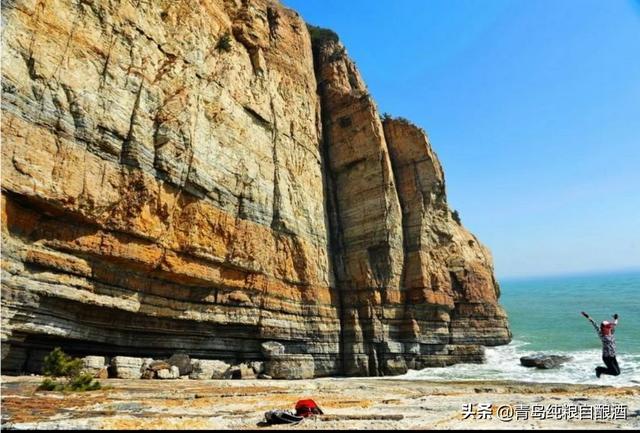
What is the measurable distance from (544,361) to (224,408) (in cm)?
2370

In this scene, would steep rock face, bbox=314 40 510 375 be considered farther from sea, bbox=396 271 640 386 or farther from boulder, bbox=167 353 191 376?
boulder, bbox=167 353 191 376

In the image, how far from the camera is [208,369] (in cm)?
1948

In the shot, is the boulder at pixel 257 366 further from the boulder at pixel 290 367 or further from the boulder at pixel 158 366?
the boulder at pixel 158 366

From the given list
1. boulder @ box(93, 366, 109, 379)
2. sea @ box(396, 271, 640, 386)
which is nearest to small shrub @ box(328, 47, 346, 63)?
sea @ box(396, 271, 640, 386)

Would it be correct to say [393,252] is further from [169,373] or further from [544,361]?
[169,373]

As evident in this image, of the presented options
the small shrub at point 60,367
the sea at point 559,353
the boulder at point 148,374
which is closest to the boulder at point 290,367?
the sea at point 559,353

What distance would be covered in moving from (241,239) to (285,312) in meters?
5.26

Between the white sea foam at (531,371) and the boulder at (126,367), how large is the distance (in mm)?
15341

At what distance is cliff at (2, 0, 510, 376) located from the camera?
49.0 ft

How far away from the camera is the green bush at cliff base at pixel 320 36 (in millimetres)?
37966

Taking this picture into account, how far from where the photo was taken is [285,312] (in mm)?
24047

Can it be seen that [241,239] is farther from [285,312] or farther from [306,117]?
[306,117]

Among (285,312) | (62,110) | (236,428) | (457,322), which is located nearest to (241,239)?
(285,312)

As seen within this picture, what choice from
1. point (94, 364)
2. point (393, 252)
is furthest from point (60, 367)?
point (393, 252)
